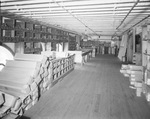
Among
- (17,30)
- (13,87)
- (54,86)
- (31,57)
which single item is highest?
(17,30)

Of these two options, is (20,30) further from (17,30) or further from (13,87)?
(13,87)

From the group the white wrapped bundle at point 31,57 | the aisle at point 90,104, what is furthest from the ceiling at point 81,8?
the aisle at point 90,104

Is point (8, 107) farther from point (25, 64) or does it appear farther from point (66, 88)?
point (66, 88)

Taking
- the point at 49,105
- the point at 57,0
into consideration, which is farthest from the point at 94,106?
the point at 57,0

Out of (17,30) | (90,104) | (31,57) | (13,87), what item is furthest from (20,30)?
(90,104)

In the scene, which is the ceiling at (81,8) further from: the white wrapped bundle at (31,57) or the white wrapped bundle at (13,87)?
the white wrapped bundle at (13,87)

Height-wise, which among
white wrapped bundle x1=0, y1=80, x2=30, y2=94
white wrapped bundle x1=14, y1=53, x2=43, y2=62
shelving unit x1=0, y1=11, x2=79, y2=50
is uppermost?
shelving unit x1=0, y1=11, x2=79, y2=50

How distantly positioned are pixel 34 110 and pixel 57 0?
10.7 ft

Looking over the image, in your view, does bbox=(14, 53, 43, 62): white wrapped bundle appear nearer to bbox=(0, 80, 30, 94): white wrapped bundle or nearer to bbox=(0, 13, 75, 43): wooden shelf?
bbox=(0, 13, 75, 43): wooden shelf

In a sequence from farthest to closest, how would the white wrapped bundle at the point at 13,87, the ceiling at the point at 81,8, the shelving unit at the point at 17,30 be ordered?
1. the shelving unit at the point at 17,30
2. the ceiling at the point at 81,8
3. the white wrapped bundle at the point at 13,87

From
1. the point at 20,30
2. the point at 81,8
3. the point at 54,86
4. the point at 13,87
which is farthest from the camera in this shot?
the point at 54,86

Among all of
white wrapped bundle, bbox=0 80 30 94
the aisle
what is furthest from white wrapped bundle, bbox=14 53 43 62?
the aisle

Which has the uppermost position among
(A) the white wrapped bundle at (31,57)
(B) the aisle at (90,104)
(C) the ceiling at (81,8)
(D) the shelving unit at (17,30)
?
(C) the ceiling at (81,8)

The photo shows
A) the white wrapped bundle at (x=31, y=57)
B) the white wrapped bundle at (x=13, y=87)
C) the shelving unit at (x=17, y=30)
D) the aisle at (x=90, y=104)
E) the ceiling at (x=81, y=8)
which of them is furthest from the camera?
the shelving unit at (x=17, y=30)
